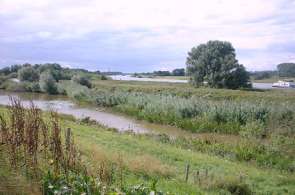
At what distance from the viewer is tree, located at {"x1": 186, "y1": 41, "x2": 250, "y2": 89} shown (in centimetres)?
5947

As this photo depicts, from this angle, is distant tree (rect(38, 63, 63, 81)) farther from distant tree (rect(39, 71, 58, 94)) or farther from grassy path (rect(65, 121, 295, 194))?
grassy path (rect(65, 121, 295, 194))

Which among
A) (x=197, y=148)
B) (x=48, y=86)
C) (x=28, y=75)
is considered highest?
(x=28, y=75)

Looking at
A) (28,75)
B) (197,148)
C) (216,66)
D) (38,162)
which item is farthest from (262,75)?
(38,162)

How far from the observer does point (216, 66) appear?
6153cm

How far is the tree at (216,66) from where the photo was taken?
195ft

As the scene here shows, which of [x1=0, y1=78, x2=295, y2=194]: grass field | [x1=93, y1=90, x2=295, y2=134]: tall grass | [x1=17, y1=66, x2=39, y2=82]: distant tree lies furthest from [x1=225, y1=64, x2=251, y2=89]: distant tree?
[x1=17, y1=66, x2=39, y2=82]: distant tree


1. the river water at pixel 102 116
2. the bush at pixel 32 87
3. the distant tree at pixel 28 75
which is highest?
the distant tree at pixel 28 75

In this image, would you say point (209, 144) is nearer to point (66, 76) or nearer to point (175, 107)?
point (175, 107)

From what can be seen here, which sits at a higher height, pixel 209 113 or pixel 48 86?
pixel 48 86

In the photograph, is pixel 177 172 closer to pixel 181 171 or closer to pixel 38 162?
pixel 181 171

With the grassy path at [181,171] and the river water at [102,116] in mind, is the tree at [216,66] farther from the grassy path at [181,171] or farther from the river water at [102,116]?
the grassy path at [181,171]

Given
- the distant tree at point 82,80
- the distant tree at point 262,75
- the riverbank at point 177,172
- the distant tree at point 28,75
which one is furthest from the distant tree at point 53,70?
the riverbank at point 177,172

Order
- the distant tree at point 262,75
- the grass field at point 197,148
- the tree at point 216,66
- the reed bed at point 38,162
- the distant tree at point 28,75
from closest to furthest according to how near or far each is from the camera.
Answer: the reed bed at point 38,162 → the grass field at point 197,148 → the tree at point 216,66 → the distant tree at point 28,75 → the distant tree at point 262,75

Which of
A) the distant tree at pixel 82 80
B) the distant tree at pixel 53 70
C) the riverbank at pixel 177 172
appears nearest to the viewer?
the riverbank at pixel 177 172
